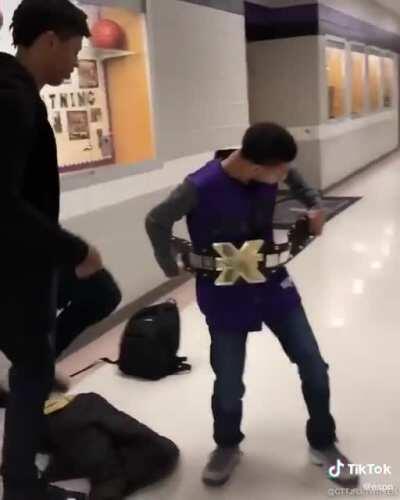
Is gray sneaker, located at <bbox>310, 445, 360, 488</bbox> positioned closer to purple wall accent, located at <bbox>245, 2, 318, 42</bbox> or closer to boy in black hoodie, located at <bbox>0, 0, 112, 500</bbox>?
boy in black hoodie, located at <bbox>0, 0, 112, 500</bbox>

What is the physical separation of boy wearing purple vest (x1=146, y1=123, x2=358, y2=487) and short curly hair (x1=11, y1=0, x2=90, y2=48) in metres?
0.63

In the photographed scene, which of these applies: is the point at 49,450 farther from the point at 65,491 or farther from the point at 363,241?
the point at 363,241

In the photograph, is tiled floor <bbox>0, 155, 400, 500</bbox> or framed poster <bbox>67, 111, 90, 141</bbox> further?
framed poster <bbox>67, 111, 90, 141</bbox>

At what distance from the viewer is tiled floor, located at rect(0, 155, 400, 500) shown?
2.40 meters

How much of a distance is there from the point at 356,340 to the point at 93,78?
2.49m

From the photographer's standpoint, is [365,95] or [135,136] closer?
[135,136]

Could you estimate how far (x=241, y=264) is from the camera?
219 cm

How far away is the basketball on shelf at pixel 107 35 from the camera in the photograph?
4371mm

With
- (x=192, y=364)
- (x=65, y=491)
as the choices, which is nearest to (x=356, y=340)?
(x=192, y=364)

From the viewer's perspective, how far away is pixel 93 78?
15.0 ft

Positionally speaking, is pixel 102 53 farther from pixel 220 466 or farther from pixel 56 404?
pixel 220 466

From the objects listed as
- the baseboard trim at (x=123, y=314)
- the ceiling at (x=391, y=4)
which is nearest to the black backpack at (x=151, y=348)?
the baseboard trim at (x=123, y=314)

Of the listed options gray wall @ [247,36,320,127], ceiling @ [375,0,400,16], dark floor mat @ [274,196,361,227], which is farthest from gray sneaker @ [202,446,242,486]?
ceiling @ [375,0,400,16]

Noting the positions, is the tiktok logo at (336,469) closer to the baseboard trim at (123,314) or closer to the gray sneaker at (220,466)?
the gray sneaker at (220,466)
